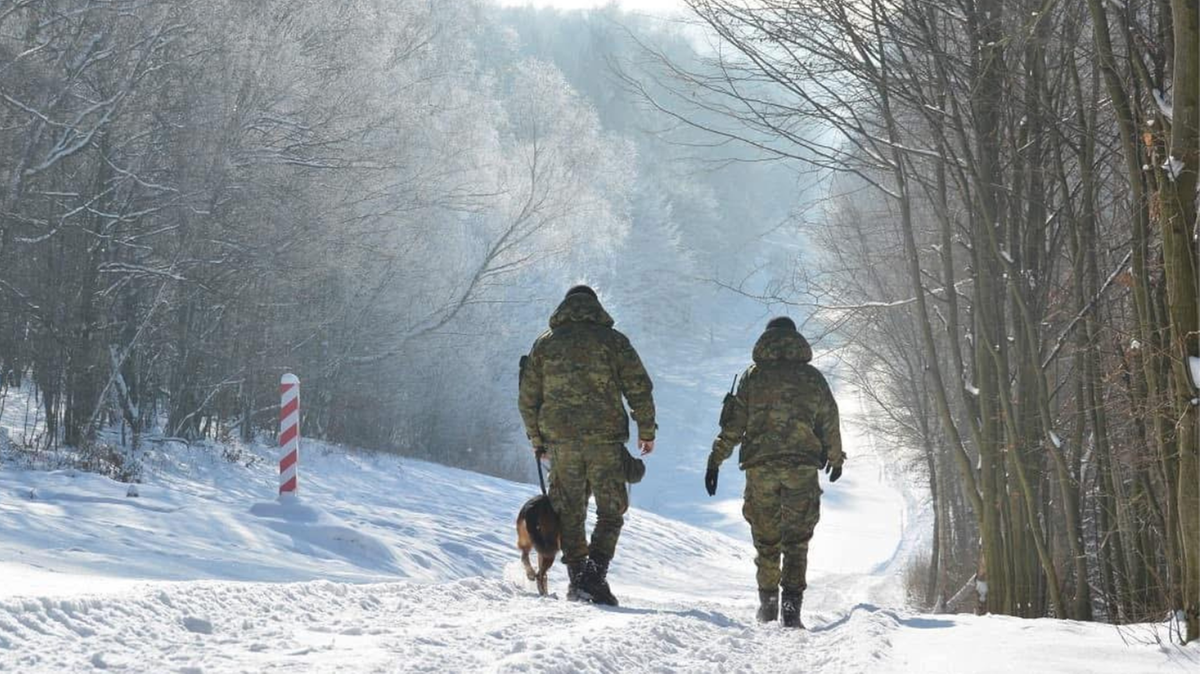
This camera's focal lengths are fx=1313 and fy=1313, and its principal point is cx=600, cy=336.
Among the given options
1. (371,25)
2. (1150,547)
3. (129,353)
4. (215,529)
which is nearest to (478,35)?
(371,25)

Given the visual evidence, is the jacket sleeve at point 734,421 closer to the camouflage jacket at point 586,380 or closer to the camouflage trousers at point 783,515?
the camouflage trousers at point 783,515

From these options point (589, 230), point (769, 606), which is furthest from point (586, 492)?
point (589, 230)

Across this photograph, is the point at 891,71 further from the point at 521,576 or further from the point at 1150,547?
the point at 521,576

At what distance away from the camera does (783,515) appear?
865cm

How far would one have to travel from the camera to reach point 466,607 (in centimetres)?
721

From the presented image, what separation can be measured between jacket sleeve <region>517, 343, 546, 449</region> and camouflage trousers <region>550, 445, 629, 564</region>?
17 cm

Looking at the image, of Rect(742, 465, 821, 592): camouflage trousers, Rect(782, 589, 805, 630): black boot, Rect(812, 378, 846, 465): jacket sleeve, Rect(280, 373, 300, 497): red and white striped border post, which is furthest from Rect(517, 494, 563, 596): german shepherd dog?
Rect(280, 373, 300, 497): red and white striped border post

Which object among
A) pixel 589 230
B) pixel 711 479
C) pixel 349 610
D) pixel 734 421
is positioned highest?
pixel 589 230

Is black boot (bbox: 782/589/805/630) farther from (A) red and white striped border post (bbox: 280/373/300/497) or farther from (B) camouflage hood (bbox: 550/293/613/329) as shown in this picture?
(A) red and white striped border post (bbox: 280/373/300/497)

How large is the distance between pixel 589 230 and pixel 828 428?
33.5 meters

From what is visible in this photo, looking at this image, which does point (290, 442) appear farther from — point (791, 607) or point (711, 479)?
point (791, 607)

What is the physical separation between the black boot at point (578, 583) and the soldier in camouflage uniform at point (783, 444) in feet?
3.50

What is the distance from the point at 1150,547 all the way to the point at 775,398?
278 centimetres

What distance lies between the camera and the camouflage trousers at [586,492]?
8.56m
